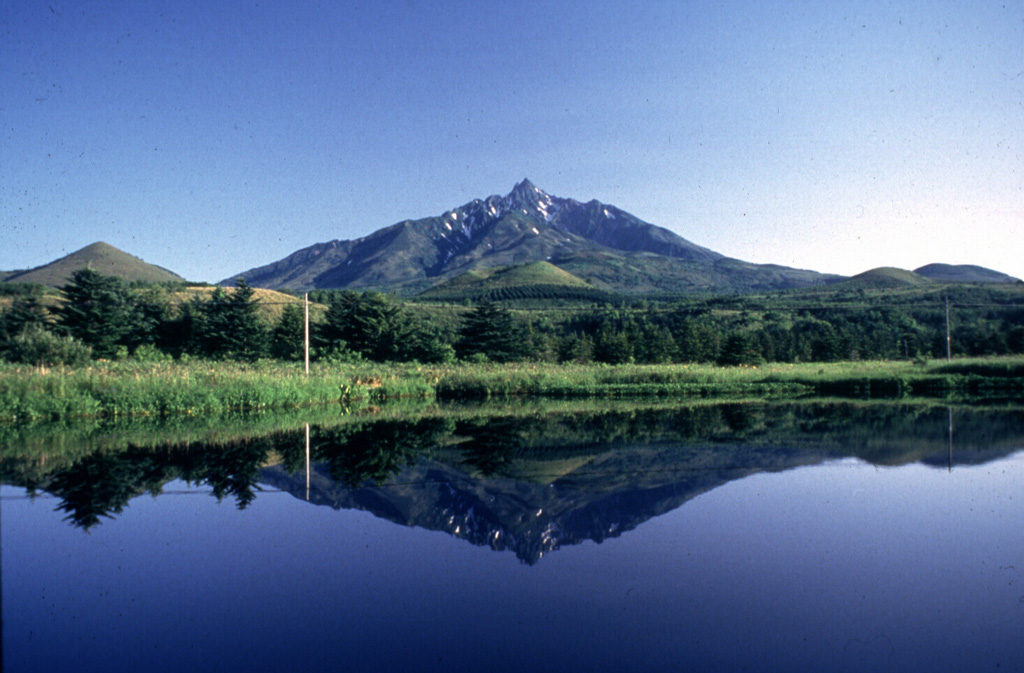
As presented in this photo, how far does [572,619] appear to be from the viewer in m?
4.38

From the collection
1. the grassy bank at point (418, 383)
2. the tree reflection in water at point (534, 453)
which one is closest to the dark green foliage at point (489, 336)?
the grassy bank at point (418, 383)

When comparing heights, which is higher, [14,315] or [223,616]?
[14,315]

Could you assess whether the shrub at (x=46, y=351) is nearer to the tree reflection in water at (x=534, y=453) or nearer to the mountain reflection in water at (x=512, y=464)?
the tree reflection in water at (x=534, y=453)

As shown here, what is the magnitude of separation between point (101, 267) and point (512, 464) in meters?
141

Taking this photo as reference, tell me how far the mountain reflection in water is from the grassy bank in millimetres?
5841

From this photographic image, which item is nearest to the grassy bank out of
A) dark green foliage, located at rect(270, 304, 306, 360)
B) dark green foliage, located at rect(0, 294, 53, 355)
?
dark green foliage, located at rect(270, 304, 306, 360)

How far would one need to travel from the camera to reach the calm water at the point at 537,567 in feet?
12.8

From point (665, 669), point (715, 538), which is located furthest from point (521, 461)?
point (665, 669)

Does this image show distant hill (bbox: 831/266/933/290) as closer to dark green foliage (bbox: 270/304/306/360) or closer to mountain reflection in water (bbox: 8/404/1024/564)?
dark green foliage (bbox: 270/304/306/360)

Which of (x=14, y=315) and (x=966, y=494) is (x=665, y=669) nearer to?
(x=966, y=494)

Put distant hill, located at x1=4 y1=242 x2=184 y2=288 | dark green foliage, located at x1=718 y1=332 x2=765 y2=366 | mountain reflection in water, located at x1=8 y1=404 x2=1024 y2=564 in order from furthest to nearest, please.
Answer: distant hill, located at x1=4 y1=242 x2=184 y2=288, dark green foliage, located at x1=718 y1=332 x2=765 y2=366, mountain reflection in water, located at x1=8 y1=404 x2=1024 y2=564

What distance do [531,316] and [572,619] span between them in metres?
86.7

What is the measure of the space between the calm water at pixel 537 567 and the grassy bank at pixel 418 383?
721 cm

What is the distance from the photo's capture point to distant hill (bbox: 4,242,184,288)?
117 m
